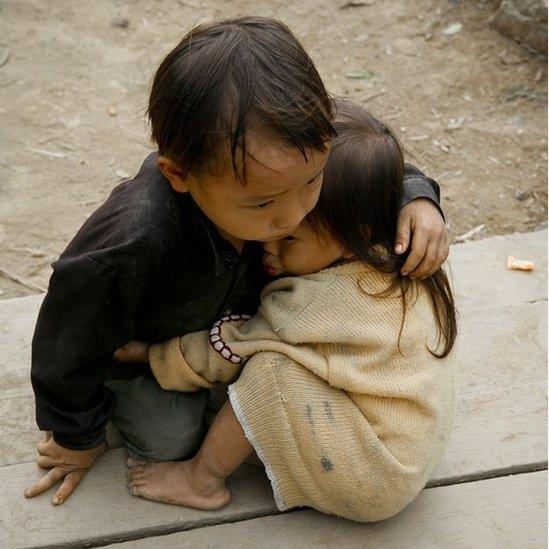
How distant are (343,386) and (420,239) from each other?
35 centimetres

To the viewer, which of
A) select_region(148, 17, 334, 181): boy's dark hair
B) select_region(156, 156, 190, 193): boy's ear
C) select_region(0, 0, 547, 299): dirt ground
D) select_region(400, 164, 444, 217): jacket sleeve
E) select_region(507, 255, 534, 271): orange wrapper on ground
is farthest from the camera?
select_region(0, 0, 547, 299): dirt ground

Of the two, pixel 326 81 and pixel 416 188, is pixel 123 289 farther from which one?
pixel 326 81

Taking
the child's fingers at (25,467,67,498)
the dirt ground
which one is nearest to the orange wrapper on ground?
the dirt ground

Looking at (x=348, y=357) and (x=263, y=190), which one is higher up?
(x=263, y=190)

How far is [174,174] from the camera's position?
1604mm

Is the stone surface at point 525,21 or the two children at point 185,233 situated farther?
the stone surface at point 525,21

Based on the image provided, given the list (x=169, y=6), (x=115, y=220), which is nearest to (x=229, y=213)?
(x=115, y=220)

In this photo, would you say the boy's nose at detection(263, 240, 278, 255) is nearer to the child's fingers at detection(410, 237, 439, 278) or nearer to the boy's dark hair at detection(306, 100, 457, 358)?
the boy's dark hair at detection(306, 100, 457, 358)

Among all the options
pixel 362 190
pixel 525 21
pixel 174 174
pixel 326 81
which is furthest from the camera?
pixel 525 21

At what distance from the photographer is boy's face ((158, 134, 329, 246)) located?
147 centimetres

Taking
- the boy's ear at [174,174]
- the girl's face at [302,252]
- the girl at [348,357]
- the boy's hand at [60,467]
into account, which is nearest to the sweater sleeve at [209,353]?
the girl at [348,357]

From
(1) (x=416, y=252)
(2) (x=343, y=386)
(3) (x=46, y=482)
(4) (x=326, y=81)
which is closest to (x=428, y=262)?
(1) (x=416, y=252)

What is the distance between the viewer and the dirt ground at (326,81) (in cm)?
333

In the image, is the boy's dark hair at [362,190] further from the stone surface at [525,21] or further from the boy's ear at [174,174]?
the stone surface at [525,21]
